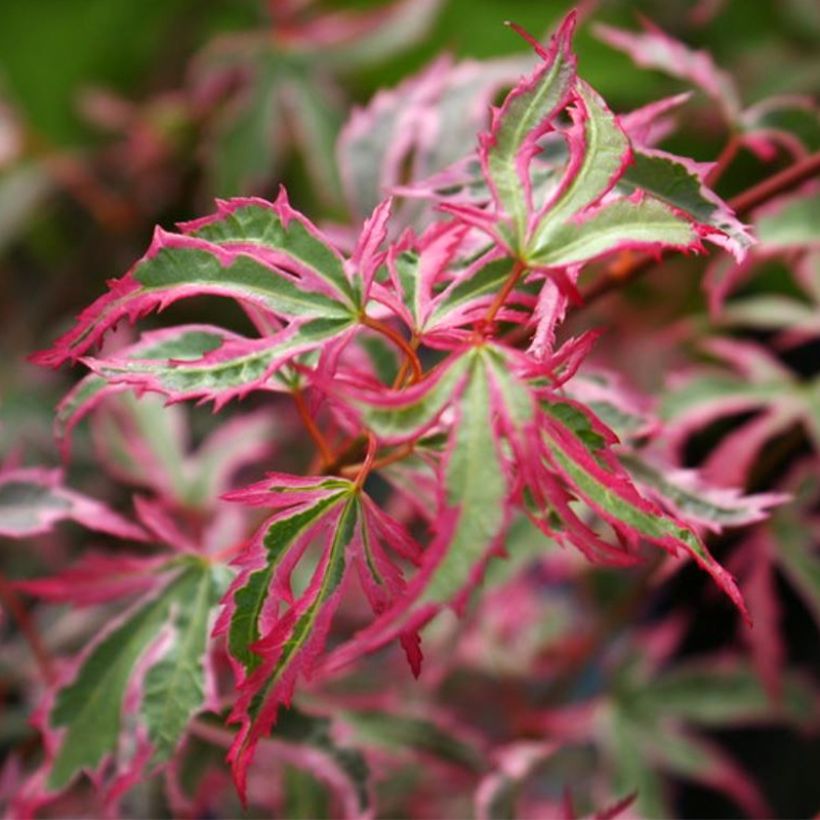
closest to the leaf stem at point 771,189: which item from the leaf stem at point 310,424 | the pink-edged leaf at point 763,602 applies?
the leaf stem at point 310,424

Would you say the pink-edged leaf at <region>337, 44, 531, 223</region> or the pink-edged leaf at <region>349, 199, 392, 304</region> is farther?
the pink-edged leaf at <region>337, 44, 531, 223</region>

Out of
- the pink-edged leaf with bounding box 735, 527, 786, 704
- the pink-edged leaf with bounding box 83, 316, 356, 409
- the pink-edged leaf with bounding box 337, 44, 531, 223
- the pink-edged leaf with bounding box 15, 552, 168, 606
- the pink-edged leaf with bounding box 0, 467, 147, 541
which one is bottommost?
the pink-edged leaf with bounding box 735, 527, 786, 704

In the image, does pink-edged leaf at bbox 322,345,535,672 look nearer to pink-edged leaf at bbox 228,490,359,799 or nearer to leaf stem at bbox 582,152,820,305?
pink-edged leaf at bbox 228,490,359,799

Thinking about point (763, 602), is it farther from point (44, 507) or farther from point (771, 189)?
point (44, 507)

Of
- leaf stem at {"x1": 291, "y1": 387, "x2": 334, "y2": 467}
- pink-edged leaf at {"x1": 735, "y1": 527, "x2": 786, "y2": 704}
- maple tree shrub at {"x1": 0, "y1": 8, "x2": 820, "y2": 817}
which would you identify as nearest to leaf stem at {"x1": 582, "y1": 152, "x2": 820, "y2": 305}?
maple tree shrub at {"x1": 0, "y1": 8, "x2": 820, "y2": 817}

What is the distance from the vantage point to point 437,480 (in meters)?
0.43

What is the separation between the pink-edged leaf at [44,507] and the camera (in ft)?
1.77

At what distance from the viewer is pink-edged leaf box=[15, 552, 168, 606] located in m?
0.54

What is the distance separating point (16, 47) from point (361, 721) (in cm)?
103

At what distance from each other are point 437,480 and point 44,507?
23 centimetres

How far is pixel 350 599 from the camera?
0.90 m

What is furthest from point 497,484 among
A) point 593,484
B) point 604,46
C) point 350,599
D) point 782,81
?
point 604,46

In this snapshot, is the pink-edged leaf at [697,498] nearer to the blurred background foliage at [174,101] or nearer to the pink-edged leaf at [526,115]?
the pink-edged leaf at [526,115]

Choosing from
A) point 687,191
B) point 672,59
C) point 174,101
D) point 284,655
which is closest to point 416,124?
point 672,59
